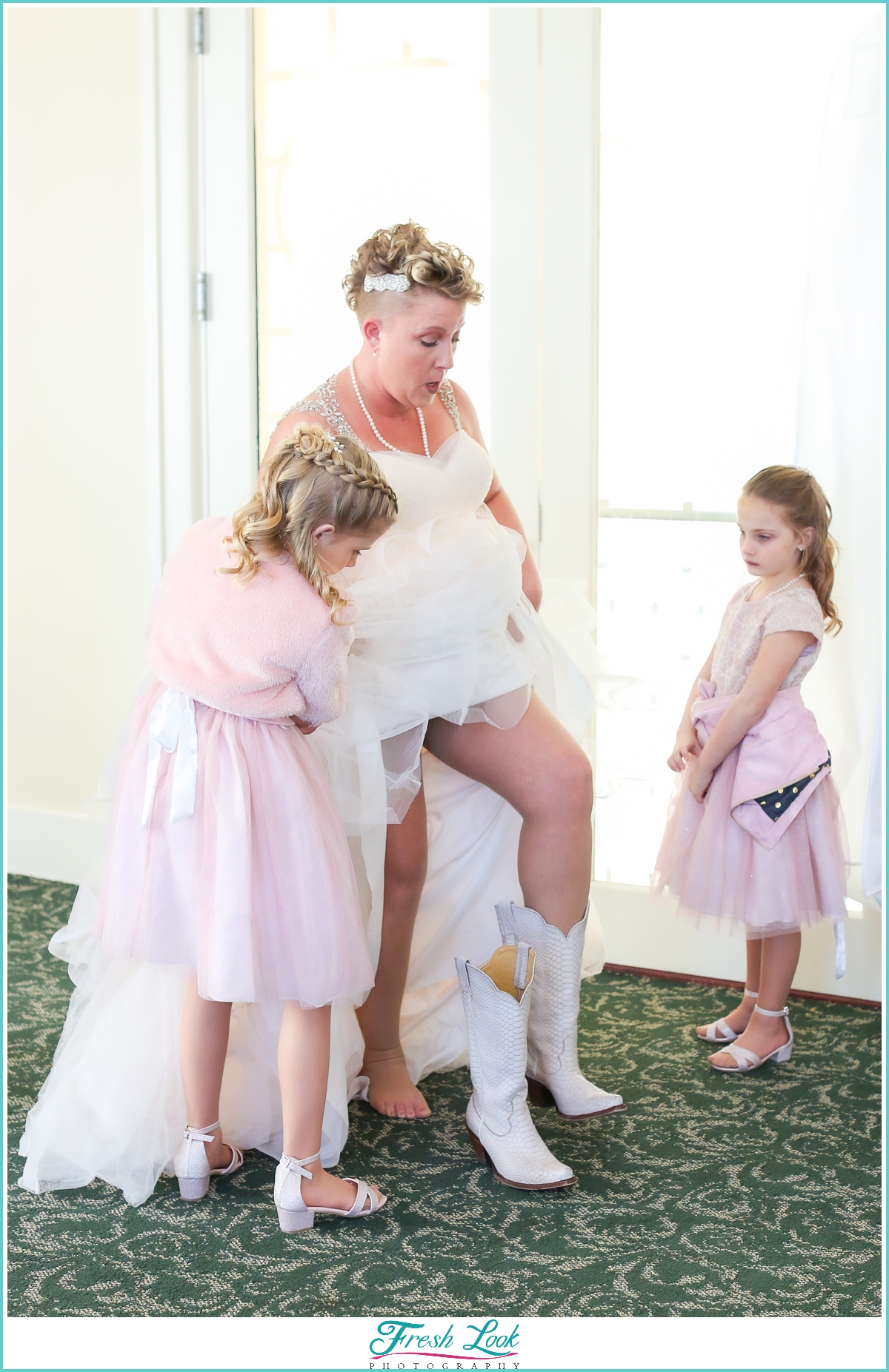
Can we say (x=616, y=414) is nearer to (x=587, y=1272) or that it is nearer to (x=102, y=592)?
(x=102, y=592)

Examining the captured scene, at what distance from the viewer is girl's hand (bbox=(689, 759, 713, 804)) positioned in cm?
229

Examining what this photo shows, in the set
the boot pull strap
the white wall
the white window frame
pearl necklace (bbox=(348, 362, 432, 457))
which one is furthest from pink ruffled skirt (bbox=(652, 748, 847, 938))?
the white wall

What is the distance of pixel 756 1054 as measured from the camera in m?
2.28

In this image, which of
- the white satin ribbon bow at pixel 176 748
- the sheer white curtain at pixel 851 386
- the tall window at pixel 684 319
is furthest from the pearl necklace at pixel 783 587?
the white satin ribbon bow at pixel 176 748

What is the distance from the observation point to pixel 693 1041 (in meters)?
2.42

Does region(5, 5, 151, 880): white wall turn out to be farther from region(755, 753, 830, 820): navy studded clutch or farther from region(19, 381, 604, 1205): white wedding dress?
region(755, 753, 830, 820): navy studded clutch

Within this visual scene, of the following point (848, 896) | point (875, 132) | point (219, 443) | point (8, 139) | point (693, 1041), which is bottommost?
point (693, 1041)

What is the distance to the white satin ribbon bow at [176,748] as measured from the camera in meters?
1.69

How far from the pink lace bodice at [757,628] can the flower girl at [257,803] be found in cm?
88

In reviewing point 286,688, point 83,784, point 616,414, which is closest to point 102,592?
point 83,784

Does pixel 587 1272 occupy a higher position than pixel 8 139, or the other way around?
pixel 8 139

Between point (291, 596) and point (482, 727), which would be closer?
point (291, 596)

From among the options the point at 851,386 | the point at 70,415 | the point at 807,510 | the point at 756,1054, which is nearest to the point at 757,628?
the point at 807,510

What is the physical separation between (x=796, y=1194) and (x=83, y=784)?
89.9 inches
